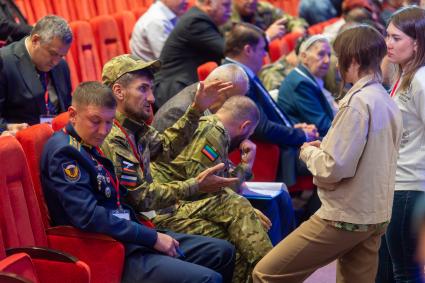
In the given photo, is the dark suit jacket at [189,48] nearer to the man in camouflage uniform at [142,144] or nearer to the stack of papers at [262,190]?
the stack of papers at [262,190]

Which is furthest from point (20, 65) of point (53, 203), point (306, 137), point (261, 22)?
point (261, 22)

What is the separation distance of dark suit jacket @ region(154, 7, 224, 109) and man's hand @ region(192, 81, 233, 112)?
4.86 ft

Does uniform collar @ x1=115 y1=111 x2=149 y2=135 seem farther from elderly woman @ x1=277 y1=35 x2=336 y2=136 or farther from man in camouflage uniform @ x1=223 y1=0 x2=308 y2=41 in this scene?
man in camouflage uniform @ x1=223 y1=0 x2=308 y2=41

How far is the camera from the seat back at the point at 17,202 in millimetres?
2404

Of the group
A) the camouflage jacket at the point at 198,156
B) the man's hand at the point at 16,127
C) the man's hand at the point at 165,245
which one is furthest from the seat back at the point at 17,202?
the camouflage jacket at the point at 198,156

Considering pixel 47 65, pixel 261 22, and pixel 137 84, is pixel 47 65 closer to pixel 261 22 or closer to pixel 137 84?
pixel 137 84

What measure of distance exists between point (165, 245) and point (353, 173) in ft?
2.21

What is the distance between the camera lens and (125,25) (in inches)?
204

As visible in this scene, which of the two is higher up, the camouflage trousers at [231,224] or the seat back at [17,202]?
the seat back at [17,202]

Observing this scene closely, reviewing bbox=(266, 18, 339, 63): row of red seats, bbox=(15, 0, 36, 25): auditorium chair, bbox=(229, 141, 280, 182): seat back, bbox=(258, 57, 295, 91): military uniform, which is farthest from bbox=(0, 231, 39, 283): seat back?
bbox=(266, 18, 339, 63): row of red seats

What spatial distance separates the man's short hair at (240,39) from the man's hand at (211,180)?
1378mm

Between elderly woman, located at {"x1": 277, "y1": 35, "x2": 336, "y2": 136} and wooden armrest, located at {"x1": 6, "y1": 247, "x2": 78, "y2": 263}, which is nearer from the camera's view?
wooden armrest, located at {"x1": 6, "y1": 247, "x2": 78, "y2": 263}

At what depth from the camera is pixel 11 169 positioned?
244 centimetres

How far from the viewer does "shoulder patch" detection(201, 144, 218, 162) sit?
305cm
